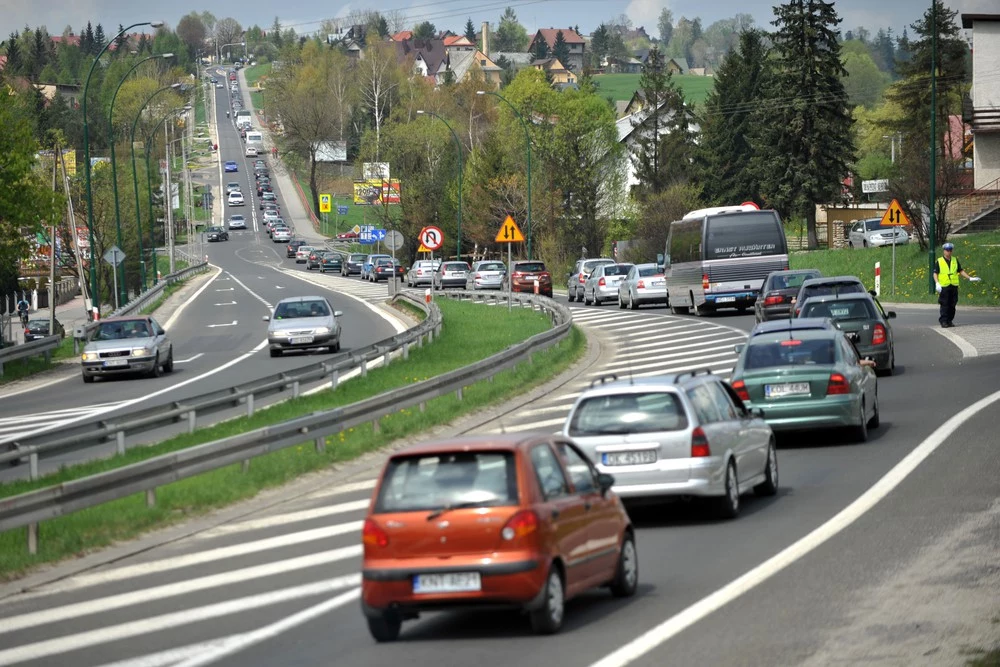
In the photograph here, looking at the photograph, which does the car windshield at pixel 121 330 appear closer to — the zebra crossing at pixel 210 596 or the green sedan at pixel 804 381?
the zebra crossing at pixel 210 596

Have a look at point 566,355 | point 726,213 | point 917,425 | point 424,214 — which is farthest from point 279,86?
point 917,425

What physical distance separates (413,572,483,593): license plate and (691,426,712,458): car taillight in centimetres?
494

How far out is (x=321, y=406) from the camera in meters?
25.7

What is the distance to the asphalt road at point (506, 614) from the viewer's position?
9.39 metres

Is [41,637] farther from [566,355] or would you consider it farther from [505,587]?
[566,355]

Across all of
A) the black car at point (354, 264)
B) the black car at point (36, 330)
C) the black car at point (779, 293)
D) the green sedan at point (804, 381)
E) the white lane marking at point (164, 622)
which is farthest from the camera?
the black car at point (354, 264)

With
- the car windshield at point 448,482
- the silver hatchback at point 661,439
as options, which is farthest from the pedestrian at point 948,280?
the car windshield at point 448,482

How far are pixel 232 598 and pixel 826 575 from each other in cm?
433

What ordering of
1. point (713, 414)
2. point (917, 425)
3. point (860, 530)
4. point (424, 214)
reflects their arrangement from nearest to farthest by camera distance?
point (860, 530)
point (713, 414)
point (917, 425)
point (424, 214)

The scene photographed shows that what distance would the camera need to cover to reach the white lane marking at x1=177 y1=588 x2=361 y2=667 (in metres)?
9.54

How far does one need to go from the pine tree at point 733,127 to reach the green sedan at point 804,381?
80864 millimetres

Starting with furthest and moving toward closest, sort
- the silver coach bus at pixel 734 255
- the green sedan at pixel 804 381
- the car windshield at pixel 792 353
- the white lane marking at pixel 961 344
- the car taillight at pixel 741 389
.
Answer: the silver coach bus at pixel 734 255
the white lane marking at pixel 961 344
the car windshield at pixel 792 353
the car taillight at pixel 741 389
the green sedan at pixel 804 381

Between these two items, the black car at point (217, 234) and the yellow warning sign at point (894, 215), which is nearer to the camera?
the yellow warning sign at point (894, 215)

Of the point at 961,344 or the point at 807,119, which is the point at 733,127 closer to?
the point at 807,119
